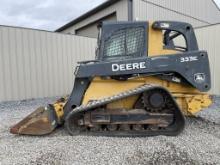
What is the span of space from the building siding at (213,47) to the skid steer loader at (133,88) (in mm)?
6262

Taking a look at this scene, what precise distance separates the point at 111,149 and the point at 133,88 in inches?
55.1

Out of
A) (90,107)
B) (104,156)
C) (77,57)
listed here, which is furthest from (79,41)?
(104,156)

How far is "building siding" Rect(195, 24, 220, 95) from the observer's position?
35.8ft

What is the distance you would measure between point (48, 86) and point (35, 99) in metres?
0.91

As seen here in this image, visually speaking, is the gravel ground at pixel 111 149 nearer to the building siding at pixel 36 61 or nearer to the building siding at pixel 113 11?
the building siding at pixel 36 61

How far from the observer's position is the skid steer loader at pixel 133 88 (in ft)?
15.5

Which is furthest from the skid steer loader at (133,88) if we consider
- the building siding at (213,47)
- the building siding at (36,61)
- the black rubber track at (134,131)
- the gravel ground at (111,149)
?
the building siding at (213,47)

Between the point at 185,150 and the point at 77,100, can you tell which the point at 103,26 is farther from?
the point at 185,150

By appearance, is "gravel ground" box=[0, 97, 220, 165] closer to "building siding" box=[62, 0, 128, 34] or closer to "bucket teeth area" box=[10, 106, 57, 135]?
→ "bucket teeth area" box=[10, 106, 57, 135]

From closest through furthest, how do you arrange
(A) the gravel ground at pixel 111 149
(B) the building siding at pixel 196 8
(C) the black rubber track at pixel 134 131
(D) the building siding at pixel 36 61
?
(A) the gravel ground at pixel 111 149 → (C) the black rubber track at pixel 134 131 → (D) the building siding at pixel 36 61 → (B) the building siding at pixel 196 8

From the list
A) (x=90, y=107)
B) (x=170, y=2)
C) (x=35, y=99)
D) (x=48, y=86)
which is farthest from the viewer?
(x=170, y=2)

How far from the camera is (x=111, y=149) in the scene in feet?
13.4

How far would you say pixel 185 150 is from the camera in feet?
13.0

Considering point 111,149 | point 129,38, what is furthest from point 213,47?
point 111,149
